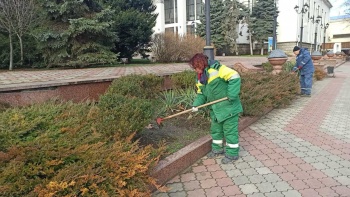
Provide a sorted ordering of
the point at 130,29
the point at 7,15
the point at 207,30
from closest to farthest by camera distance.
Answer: the point at 207,30, the point at 7,15, the point at 130,29

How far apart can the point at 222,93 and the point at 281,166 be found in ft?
3.97

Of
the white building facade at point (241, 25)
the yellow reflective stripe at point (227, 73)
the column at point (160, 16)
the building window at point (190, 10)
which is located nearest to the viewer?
the yellow reflective stripe at point (227, 73)

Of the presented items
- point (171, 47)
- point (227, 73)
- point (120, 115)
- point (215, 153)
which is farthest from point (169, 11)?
point (120, 115)

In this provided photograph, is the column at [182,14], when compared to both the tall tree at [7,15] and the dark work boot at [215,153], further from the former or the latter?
the dark work boot at [215,153]

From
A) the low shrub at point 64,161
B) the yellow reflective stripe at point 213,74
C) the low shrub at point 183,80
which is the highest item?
the yellow reflective stripe at point 213,74

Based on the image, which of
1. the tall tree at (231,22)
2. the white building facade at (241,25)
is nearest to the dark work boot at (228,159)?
the tall tree at (231,22)

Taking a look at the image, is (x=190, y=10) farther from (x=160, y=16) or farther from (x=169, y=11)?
(x=160, y=16)

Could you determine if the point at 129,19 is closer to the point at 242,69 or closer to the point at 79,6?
the point at 79,6

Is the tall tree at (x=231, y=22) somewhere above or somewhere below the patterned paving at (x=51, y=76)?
above

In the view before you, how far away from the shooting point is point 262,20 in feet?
107

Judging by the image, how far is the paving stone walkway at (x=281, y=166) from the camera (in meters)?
2.80

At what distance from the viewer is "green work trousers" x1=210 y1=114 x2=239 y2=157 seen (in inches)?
132

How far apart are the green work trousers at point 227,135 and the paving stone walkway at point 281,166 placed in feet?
0.60

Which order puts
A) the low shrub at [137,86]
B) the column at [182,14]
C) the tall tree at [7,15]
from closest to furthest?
the low shrub at [137,86]
the tall tree at [7,15]
the column at [182,14]
